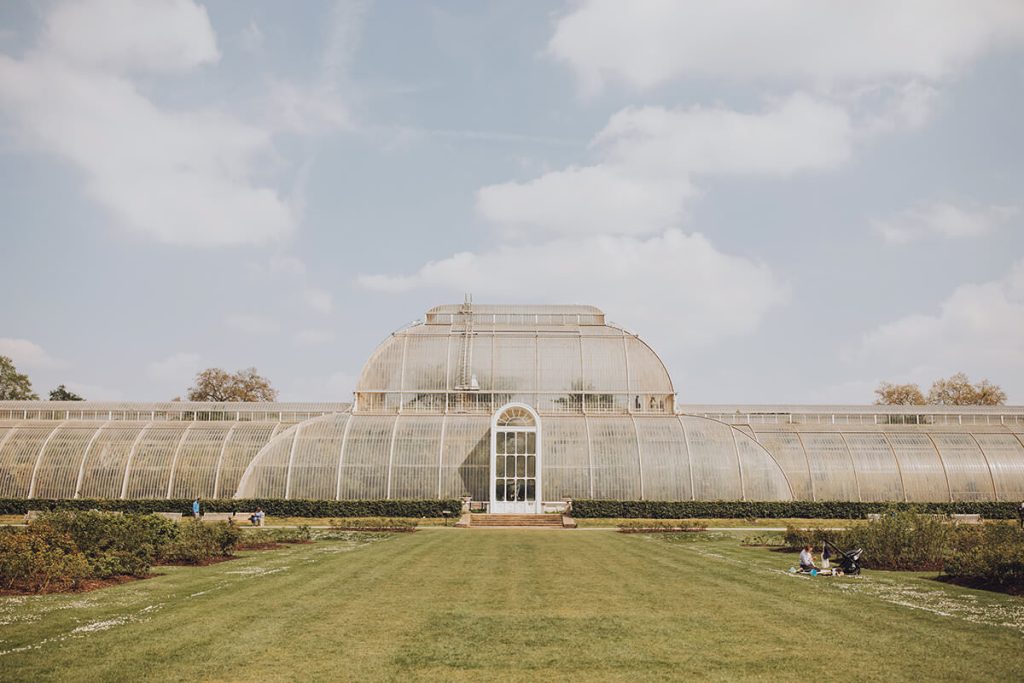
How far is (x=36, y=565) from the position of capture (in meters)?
18.7

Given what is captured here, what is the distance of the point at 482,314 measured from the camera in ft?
242

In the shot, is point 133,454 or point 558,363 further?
point 558,363

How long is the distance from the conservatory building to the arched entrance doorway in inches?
3.7

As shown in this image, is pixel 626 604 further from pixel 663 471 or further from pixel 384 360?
pixel 384 360

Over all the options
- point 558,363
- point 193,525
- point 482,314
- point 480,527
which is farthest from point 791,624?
point 482,314

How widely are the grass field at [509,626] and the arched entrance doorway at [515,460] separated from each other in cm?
3120

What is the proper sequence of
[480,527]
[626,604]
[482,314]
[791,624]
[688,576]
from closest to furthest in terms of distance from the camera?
[791,624]
[626,604]
[688,576]
[480,527]
[482,314]

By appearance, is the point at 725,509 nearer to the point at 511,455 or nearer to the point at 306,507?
the point at 511,455

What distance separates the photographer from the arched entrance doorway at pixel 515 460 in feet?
183

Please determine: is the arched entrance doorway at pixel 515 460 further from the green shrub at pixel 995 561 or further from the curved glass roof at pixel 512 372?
the green shrub at pixel 995 561

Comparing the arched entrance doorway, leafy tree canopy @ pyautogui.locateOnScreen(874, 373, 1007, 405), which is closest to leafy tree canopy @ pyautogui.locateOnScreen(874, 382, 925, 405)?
leafy tree canopy @ pyautogui.locateOnScreen(874, 373, 1007, 405)

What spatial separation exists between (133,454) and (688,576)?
47.4 m

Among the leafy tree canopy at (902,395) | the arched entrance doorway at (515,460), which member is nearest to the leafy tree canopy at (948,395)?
the leafy tree canopy at (902,395)

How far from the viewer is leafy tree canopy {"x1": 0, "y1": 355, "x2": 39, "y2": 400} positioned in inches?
3514
